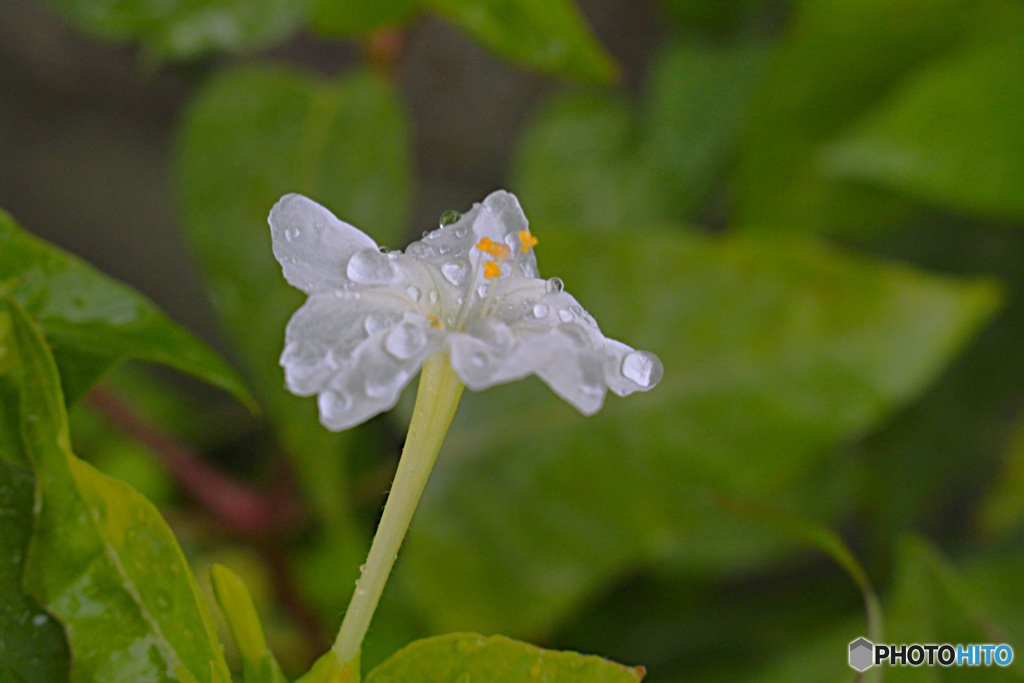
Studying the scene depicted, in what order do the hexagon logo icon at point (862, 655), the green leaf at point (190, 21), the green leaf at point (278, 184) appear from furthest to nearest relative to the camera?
the green leaf at point (278, 184), the green leaf at point (190, 21), the hexagon logo icon at point (862, 655)

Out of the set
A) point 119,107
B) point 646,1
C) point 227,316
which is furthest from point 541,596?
point 119,107

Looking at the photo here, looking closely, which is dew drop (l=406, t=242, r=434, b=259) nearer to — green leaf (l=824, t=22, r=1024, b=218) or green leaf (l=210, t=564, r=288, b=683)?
green leaf (l=210, t=564, r=288, b=683)

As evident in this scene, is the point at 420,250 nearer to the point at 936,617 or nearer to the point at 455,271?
the point at 455,271

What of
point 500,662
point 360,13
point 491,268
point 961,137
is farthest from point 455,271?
point 961,137

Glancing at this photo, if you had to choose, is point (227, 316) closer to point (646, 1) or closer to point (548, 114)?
point (548, 114)

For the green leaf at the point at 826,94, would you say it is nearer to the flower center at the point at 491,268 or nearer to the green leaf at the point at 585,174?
the green leaf at the point at 585,174

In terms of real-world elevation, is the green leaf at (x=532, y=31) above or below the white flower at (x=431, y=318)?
above

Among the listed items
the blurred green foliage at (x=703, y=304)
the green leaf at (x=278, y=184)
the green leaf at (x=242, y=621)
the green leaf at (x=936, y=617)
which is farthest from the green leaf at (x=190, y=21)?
the green leaf at (x=936, y=617)
